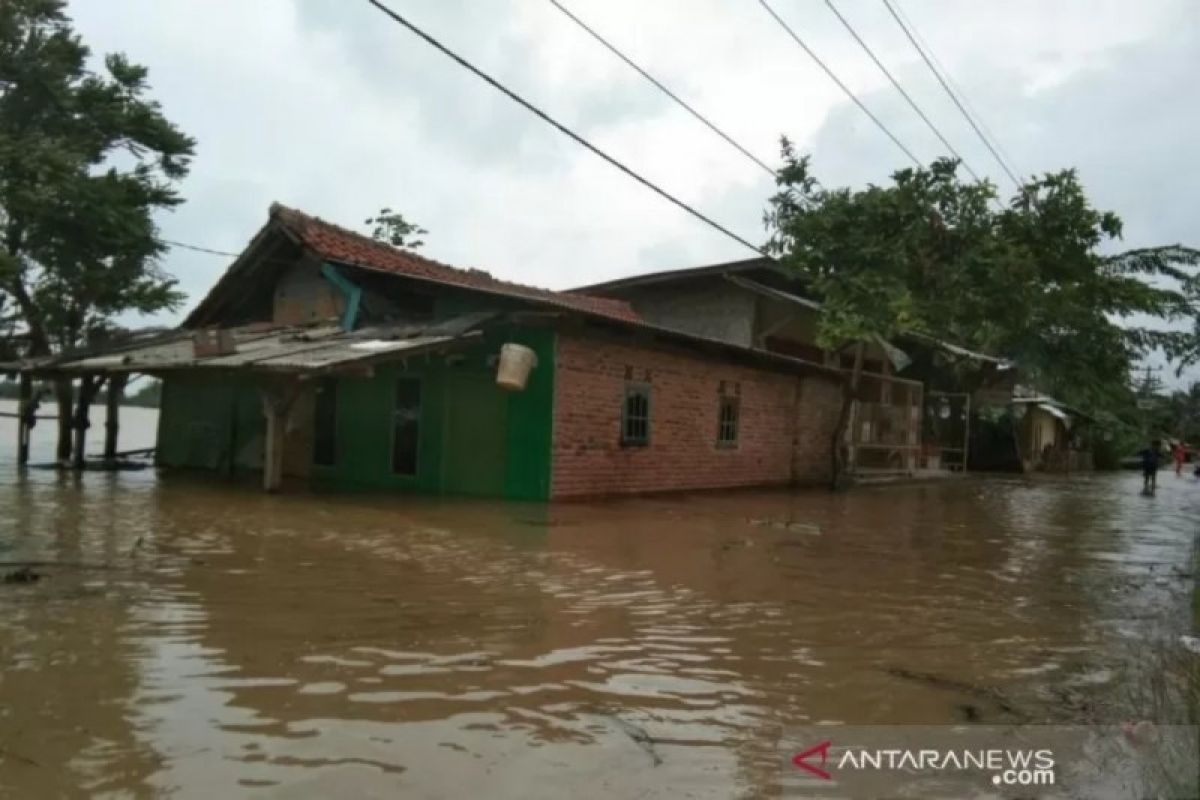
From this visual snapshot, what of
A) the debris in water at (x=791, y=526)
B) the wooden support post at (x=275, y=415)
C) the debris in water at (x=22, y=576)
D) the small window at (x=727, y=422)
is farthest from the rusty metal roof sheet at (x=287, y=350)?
the small window at (x=727, y=422)

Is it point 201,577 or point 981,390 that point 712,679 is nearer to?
point 201,577

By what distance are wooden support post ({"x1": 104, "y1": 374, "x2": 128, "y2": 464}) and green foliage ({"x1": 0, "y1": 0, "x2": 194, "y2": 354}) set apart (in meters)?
2.72

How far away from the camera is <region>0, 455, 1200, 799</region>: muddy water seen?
3617 mm

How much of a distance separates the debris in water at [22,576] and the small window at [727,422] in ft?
41.2

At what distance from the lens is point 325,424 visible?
16422 millimetres

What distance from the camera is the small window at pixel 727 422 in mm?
17656

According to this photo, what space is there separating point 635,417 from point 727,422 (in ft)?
10.9

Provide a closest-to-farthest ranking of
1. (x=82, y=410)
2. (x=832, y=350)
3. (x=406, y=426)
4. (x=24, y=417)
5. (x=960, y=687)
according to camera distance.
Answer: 1. (x=960, y=687)
2. (x=406, y=426)
3. (x=82, y=410)
4. (x=24, y=417)
5. (x=832, y=350)

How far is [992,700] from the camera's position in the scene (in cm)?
468

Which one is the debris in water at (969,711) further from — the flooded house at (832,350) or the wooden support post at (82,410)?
the wooden support post at (82,410)

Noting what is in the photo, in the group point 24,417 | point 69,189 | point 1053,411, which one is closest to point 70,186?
point 69,189

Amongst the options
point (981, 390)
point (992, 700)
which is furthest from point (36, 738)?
point (981, 390)

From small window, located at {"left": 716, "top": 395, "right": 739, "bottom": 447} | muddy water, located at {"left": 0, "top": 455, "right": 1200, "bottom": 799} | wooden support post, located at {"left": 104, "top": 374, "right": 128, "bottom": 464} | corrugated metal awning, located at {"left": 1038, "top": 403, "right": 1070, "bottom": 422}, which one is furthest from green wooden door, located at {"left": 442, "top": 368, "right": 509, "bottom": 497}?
corrugated metal awning, located at {"left": 1038, "top": 403, "right": 1070, "bottom": 422}

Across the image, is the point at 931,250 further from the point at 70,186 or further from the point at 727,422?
the point at 70,186
